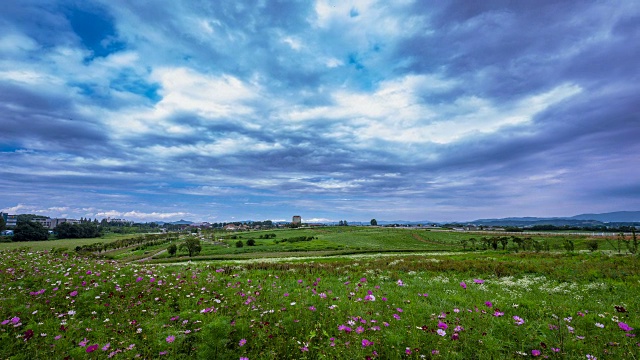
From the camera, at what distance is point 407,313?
311 inches

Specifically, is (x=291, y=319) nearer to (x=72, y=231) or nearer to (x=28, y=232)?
(x=28, y=232)

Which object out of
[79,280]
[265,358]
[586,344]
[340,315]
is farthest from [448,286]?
[79,280]

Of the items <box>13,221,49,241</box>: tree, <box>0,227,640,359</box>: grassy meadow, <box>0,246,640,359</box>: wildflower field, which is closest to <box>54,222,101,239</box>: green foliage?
<box>13,221,49,241</box>: tree

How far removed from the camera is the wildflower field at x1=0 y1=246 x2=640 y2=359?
5.46 m

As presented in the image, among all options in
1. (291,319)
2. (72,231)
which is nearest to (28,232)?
(72,231)

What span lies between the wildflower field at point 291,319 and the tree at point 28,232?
13349 centimetres

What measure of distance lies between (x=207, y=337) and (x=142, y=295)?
18.7 feet

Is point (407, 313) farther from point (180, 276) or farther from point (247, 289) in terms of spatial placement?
point (180, 276)

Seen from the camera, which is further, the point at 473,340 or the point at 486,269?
the point at 486,269

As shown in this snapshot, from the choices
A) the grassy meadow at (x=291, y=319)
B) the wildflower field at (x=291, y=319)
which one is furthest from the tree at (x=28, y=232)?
the grassy meadow at (x=291, y=319)

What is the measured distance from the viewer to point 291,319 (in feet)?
22.5

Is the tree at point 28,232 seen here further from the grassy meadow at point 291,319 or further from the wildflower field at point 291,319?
the grassy meadow at point 291,319

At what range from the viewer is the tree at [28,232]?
104125 millimetres

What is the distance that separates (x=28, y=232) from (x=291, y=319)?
150477mm
